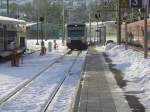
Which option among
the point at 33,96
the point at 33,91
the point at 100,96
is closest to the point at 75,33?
the point at 33,91

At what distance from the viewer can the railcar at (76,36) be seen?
57.6 meters

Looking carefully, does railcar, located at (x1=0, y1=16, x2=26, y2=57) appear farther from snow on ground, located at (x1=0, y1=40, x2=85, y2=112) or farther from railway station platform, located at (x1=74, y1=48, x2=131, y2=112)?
railway station platform, located at (x1=74, y1=48, x2=131, y2=112)

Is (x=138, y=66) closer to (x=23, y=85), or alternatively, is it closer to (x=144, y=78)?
(x=144, y=78)

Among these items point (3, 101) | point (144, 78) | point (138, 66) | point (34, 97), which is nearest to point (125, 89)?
point (144, 78)

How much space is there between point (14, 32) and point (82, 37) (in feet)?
65.1

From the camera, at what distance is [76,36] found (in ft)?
190

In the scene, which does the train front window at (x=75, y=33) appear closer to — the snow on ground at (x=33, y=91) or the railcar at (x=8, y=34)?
the railcar at (x=8, y=34)

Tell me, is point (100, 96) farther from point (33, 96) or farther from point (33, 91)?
point (33, 91)

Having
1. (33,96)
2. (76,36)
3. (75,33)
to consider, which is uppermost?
(75,33)

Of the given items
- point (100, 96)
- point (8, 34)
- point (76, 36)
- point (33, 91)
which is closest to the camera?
point (100, 96)

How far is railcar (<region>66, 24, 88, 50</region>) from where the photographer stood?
57.6 meters

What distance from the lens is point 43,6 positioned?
120m

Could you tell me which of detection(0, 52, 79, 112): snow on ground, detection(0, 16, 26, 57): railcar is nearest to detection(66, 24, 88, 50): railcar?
detection(0, 16, 26, 57): railcar

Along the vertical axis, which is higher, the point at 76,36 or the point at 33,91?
the point at 76,36
